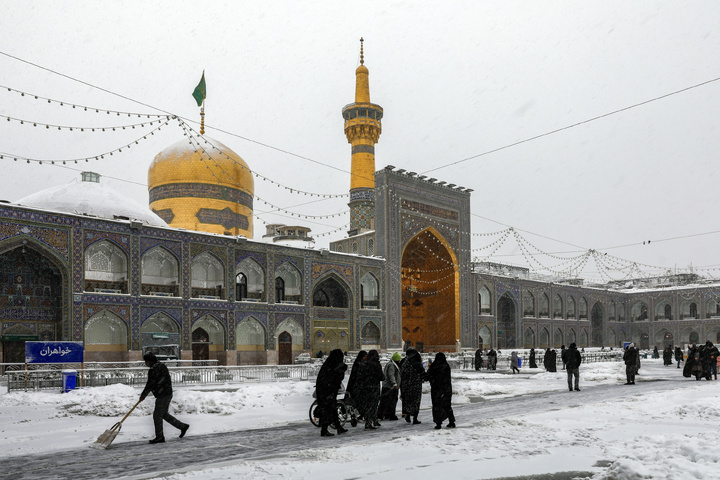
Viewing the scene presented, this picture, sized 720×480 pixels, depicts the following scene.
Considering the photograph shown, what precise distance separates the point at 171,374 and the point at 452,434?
13.2m

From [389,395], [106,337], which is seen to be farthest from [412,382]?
[106,337]

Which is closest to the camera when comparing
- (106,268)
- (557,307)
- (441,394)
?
(441,394)

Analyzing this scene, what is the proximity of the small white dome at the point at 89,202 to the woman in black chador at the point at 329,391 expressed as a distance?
64.0 ft

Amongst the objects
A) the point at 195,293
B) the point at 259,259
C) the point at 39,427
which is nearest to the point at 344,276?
the point at 259,259

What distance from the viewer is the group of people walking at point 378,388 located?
901 cm

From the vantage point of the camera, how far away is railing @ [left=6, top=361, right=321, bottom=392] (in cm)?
1622

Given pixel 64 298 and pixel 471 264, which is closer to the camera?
pixel 64 298

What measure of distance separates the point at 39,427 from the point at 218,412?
3230 mm

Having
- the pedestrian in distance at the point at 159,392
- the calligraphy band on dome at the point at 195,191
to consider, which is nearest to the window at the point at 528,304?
the calligraphy band on dome at the point at 195,191

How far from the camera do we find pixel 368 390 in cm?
973

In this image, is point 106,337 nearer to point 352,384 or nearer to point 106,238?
point 106,238

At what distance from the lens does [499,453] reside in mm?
7242

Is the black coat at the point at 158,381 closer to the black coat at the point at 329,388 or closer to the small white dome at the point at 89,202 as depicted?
the black coat at the point at 329,388

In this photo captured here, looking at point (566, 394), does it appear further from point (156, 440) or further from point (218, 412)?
point (156, 440)
